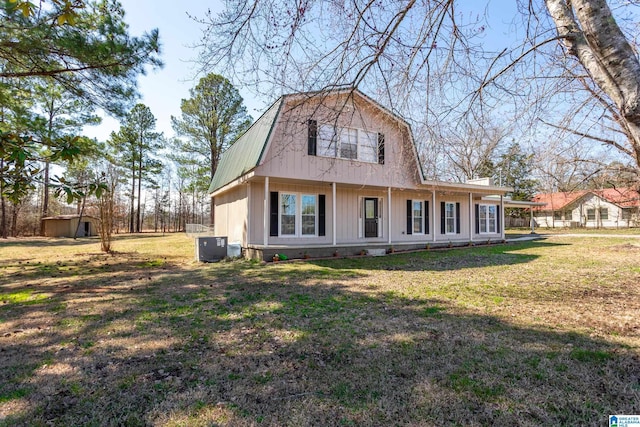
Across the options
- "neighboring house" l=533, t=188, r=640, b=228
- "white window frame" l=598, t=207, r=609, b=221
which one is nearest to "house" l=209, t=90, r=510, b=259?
"neighboring house" l=533, t=188, r=640, b=228

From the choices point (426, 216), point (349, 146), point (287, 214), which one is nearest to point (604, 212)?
point (426, 216)

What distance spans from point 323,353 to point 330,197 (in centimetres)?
878

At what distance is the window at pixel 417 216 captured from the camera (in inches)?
544

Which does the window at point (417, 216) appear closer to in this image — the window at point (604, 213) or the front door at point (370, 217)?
the front door at point (370, 217)

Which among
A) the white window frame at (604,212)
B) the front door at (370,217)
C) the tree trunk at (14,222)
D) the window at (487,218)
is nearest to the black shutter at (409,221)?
the front door at (370,217)

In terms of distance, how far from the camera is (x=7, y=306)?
205 inches

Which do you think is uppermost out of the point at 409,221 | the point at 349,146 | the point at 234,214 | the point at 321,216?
the point at 349,146

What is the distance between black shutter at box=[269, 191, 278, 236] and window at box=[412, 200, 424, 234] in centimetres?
625

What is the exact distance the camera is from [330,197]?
11.7 meters

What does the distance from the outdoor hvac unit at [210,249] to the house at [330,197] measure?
717 mm

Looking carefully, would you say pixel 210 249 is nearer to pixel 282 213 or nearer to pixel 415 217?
pixel 282 213

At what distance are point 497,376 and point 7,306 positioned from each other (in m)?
7.02

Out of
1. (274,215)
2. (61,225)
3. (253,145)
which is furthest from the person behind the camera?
(61,225)

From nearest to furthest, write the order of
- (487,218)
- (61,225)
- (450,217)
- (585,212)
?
(450,217), (487,218), (61,225), (585,212)
